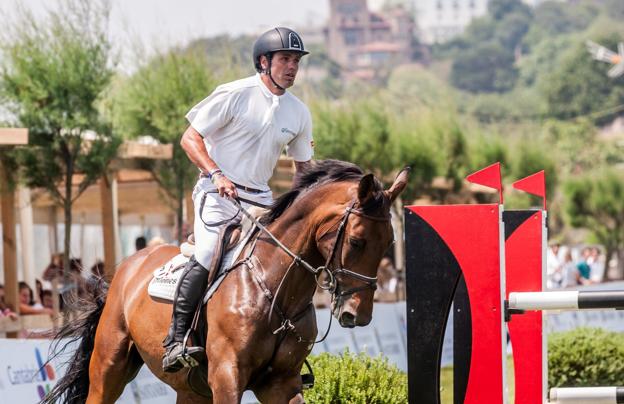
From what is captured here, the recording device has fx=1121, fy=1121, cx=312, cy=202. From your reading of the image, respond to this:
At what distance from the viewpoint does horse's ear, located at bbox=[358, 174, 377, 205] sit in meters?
5.88

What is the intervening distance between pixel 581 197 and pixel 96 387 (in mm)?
39346

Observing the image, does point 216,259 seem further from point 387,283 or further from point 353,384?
point 387,283

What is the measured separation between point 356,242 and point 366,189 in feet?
0.93

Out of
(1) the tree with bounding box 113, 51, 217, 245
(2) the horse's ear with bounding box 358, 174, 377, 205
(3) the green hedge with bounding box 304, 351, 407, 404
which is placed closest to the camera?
(2) the horse's ear with bounding box 358, 174, 377, 205

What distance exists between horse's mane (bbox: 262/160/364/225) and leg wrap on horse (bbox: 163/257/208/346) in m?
0.50

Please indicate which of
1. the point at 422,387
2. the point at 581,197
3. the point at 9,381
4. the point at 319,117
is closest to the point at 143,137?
the point at 319,117

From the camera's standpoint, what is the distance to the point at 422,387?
5.74 meters

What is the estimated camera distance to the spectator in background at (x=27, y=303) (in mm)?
14320

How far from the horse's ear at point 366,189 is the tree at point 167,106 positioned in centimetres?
1176

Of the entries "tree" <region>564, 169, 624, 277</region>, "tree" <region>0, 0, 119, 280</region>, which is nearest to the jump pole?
"tree" <region>0, 0, 119, 280</region>

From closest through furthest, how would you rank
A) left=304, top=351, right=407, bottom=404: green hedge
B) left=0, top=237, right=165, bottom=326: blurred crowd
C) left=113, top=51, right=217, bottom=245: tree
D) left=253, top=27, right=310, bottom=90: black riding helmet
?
left=253, top=27, right=310, bottom=90: black riding helmet → left=304, top=351, right=407, bottom=404: green hedge → left=0, top=237, right=165, bottom=326: blurred crowd → left=113, top=51, right=217, bottom=245: tree

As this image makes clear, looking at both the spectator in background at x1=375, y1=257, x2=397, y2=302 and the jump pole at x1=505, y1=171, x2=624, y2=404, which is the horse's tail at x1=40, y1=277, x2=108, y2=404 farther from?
the spectator in background at x1=375, y1=257, x2=397, y2=302

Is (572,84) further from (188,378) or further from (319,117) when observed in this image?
(188,378)

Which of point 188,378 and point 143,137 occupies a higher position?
point 143,137
